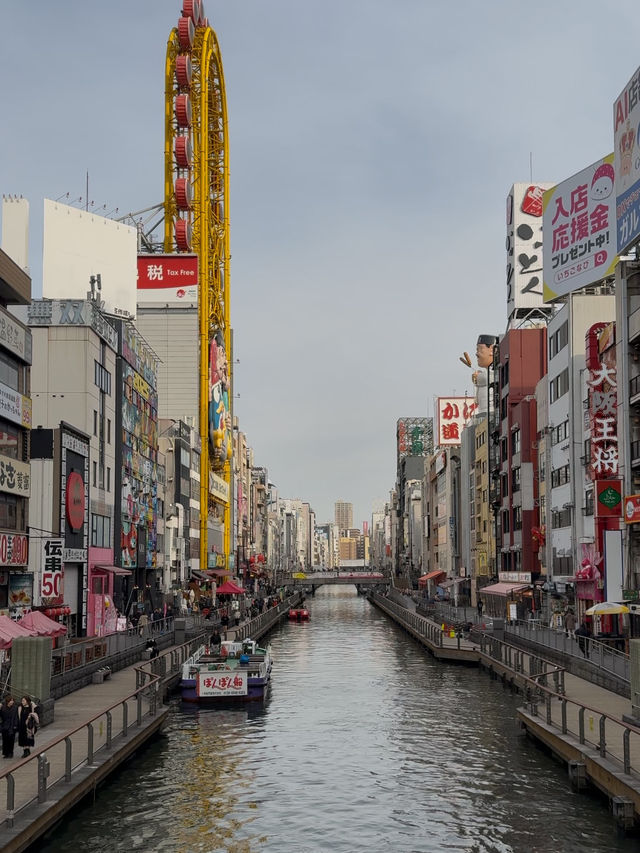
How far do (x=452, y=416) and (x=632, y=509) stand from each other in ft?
388

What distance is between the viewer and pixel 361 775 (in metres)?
34.3

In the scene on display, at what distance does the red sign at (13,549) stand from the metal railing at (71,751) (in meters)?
8.19

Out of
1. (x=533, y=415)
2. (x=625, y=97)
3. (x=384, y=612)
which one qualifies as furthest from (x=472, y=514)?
(x=625, y=97)

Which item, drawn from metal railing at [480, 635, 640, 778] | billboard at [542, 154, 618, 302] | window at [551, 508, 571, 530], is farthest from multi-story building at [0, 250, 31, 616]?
window at [551, 508, 571, 530]

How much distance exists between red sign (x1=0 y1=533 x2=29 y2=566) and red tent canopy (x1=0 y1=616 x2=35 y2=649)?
9.57m

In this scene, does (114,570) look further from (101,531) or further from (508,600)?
(508,600)

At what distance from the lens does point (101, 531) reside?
7388 cm

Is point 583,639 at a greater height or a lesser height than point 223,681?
greater

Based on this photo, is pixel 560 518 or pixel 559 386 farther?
pixel 560 518

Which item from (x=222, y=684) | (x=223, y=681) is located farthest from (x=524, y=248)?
(x=222, y=684)

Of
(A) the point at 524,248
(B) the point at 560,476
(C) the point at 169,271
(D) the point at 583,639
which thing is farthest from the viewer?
(C) the point at 169,271

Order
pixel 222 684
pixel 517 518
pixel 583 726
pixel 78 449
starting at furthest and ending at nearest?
pixel 517 518 → pixel 78 449 → pixel 222 684 → pixel 583 726

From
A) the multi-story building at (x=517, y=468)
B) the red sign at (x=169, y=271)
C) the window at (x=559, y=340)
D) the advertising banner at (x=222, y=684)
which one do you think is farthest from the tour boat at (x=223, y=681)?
the red sign at (x=169, y=271)

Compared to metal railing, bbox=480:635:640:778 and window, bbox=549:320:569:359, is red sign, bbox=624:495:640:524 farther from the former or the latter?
window, bbox=549:320:569:359
